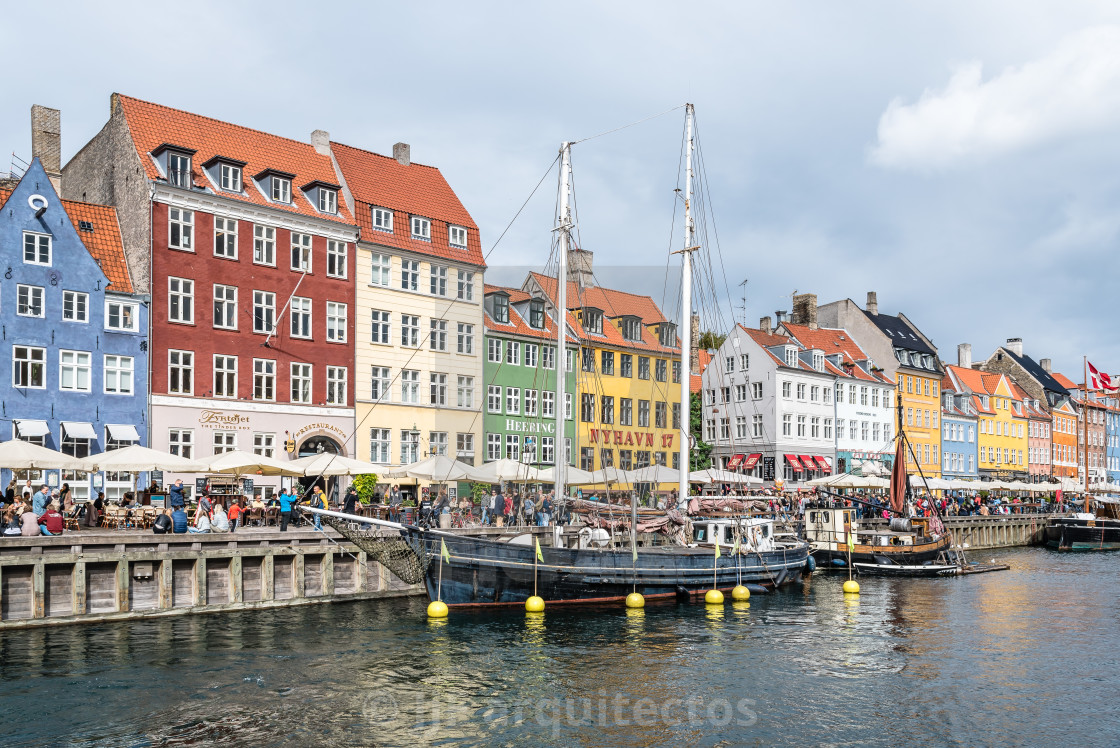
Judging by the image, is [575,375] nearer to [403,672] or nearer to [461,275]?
[461,275]

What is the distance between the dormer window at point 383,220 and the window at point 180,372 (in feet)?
42.4

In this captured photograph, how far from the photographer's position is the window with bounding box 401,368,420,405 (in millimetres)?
54250

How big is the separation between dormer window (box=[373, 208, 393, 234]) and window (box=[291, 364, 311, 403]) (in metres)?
9.01

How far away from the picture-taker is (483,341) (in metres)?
59.0

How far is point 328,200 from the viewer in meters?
52.2

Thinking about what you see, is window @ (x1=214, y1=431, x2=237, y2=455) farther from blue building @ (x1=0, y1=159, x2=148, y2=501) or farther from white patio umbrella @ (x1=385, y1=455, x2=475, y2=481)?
white patio umbrella @ (x1=385, y1=455, x2=475, y2=481)

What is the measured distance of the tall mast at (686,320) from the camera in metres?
41.4

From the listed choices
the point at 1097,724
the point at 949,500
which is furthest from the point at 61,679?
the point at 949,500

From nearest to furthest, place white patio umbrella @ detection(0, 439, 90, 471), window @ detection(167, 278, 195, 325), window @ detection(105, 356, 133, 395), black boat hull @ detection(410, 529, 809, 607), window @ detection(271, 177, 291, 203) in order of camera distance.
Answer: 1. white patio umbrella @ detection(0, 439, 90, 471)
2. black boat hull @ detection(410, 529, 809, 607)
3. window @ detection(105, 356, 133, 395)
4. window @ detection(167, 278, 195, 325)
5. window @ detection(271, 177, 291, 203)

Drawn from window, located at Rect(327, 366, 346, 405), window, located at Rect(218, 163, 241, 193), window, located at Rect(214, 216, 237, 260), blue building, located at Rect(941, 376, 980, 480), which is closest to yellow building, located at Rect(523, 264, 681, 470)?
window, located at Rect(327, 366, 346, 405)

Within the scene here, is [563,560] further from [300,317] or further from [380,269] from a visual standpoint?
[380,269]

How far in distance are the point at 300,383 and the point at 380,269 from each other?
793cm

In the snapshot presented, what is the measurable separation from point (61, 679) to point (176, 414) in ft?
81.3

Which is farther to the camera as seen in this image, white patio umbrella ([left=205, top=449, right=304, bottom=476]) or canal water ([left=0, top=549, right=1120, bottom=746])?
white patio umbrella ([left=205, top=449, right=304, bottom=476])
